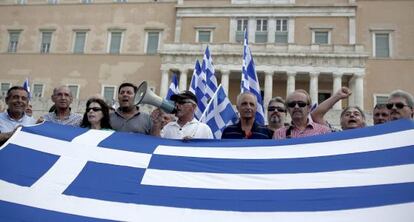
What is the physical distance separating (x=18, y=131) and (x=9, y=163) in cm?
49

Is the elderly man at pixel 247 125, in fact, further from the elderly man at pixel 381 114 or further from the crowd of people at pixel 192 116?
the elderly man at pixel 381 114

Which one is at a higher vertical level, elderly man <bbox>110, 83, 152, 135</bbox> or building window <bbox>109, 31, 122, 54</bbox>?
building window <bbox>109, 31, 122, 54</bbox>

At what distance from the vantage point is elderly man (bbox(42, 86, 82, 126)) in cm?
509

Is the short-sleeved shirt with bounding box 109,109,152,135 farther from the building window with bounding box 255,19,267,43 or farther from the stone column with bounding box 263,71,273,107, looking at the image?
the building window with bounding box 255,19,267,43

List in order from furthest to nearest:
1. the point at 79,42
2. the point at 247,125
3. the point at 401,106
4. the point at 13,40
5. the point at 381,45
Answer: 1. the point at 13,40
2. the point at 79,42
3. the point at 381,45
4. the point at 247,125
5. the point at 401,106

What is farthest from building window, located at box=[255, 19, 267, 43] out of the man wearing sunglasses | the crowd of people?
the man wearing sunglasses

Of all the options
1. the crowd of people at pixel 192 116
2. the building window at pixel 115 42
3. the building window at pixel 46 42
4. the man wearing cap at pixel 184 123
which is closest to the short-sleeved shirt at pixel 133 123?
the crowd of people at pixel 192 116

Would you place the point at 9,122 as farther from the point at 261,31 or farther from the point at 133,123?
the point at 261,31

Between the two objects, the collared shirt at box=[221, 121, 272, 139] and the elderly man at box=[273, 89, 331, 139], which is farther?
the collared shirt at box=[221, 121, 272, 139]

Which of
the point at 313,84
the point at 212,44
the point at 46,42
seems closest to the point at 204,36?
the point at 212,44

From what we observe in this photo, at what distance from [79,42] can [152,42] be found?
21.3ft

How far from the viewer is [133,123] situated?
4.90 meters

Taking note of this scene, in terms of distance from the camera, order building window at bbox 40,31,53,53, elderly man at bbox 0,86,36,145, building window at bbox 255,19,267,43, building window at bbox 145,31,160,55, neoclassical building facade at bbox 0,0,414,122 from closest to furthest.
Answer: elderly man at bbox 0,86,36,145 < neoclassical building facade at bbox 0,0,414,122 < building window at bbox 255,19,267,43 < building window at bbox 145,31,160,55 < building window at bbox 40,31,53,53

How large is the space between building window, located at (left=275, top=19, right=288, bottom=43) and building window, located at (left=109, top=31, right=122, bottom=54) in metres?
12.9
